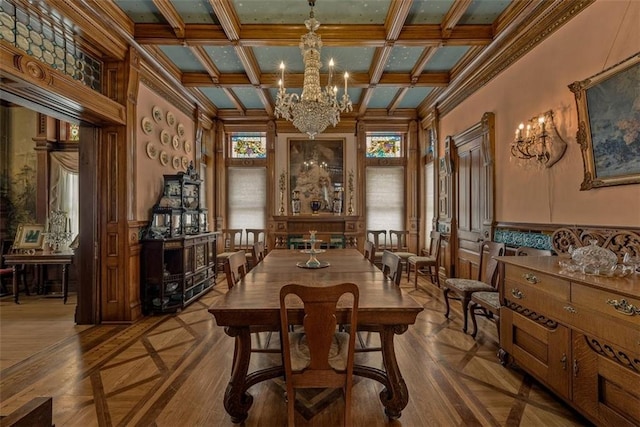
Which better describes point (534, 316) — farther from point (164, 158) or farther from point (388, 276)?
point (164, 158)

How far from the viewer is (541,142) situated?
3.23 meters

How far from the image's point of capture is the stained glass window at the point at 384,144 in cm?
758

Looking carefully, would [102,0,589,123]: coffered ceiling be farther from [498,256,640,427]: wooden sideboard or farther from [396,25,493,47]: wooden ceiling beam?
[498,256,640,427]: wooden sideboard

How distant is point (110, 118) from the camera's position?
3719 mm

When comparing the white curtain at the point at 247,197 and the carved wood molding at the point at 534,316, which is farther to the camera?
the white curtain at the point at 247,197

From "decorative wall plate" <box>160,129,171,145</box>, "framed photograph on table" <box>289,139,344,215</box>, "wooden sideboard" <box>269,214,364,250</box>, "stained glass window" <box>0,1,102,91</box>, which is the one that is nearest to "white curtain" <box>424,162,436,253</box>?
"wooden sideboard" <box>269,214,364,250</box>

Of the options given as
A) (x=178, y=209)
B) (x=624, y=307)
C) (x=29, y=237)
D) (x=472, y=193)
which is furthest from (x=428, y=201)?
(x=29, y=237)

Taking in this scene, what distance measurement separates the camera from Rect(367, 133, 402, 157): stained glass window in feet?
24.9

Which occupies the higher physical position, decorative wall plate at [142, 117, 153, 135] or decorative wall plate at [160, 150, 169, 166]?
decorative wall plate at [142, 117, 153, 135]

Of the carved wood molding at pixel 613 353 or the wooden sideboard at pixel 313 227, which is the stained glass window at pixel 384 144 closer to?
the wooden sideboard at pixel 313 227

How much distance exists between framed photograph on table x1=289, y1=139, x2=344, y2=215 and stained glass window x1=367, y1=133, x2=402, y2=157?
0.75 m

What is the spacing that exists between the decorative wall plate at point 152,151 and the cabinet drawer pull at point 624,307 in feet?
17.0

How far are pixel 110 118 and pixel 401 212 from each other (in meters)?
5.93

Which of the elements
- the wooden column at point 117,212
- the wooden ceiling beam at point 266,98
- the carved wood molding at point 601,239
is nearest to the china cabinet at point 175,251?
the wooden column at point 117,212
